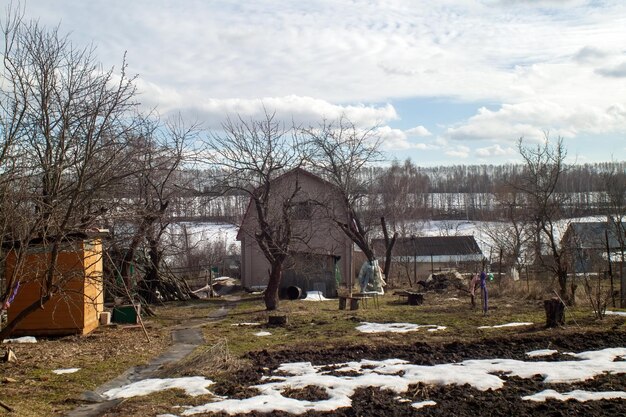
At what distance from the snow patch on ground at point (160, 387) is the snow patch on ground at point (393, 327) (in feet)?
19.6

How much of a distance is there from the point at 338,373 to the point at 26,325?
7622 mm

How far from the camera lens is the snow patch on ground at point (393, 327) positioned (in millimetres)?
13593

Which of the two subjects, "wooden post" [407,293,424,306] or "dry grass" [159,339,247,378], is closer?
"dry grass" [159,339,247,378]

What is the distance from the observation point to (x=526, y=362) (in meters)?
9.06

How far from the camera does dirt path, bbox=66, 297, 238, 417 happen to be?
714 cm

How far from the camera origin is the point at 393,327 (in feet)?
46.5

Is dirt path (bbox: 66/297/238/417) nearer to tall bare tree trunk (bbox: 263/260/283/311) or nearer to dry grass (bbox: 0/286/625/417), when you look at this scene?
dry grass (bbox: 0/286/625/417)

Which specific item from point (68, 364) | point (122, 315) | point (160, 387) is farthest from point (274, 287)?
point (160, 387)

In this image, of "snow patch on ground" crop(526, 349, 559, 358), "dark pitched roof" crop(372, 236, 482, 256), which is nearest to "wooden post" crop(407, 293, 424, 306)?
"snow patch on ground" crop(526, 349, 559, 358)

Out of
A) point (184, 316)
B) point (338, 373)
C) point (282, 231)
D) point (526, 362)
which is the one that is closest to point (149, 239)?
point (184, 316)

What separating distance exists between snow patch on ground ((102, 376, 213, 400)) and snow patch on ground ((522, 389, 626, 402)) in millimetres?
4056

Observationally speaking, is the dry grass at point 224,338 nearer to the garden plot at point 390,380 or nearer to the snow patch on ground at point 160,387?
the snow patch on ground at point 160,387

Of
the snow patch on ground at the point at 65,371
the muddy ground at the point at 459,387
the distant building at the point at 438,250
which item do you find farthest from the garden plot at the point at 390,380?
the distant building at the point at 438,250

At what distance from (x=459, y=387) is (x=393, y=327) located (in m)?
6.58
